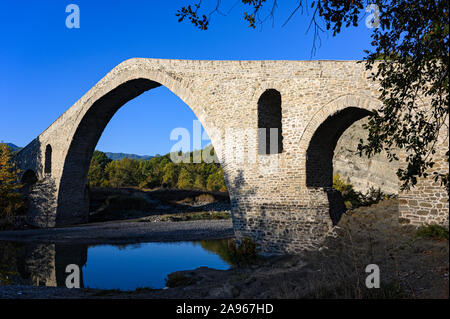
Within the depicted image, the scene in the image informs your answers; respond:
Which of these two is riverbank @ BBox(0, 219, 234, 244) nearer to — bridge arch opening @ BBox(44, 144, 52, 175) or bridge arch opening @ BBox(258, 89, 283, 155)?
bridge arch opening @ BBox(44, 144, 52, 175)

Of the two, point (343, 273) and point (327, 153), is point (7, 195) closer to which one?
point (327, 153)

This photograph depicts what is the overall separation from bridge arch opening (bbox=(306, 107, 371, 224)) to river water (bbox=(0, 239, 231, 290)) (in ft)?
10.3

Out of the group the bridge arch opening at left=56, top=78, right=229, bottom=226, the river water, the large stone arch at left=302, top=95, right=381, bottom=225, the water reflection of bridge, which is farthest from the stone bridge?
the bridge arch opening at left=56, top=78, right=229, bottom=226

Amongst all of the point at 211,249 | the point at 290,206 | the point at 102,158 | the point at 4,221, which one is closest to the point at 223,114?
the point at 290,206

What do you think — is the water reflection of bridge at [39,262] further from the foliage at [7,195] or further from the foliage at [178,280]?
the foliage at [7,195]

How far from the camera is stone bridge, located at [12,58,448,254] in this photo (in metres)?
8.10

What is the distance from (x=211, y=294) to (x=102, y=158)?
2085 inches

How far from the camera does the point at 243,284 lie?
20.9ft

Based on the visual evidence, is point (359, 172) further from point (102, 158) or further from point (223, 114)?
point (102, 158)

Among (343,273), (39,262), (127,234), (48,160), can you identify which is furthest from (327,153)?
(48,160)

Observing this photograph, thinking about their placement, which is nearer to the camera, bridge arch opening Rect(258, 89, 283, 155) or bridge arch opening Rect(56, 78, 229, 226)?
bridge arch opening Rect(258, 89, 283, 155)

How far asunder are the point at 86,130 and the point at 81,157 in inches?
68.7

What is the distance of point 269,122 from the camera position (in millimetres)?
9938

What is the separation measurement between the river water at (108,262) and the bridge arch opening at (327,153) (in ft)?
10.3
